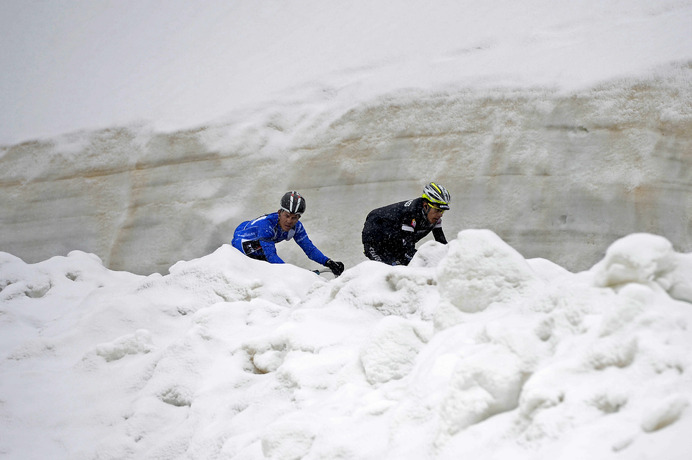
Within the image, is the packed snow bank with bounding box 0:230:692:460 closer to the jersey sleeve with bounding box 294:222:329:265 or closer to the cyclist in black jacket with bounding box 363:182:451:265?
the cyclist in black jacket with bounding box 363:182:451:265

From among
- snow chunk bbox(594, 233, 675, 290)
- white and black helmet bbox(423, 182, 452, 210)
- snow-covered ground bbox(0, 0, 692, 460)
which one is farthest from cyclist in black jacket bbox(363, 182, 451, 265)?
snow chunk bbox(594, 233, 675, 290)

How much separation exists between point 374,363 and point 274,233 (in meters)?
2.82

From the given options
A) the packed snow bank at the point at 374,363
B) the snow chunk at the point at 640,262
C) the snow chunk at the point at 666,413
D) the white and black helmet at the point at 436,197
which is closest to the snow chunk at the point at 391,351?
the packed snow bank at the point at 374,363

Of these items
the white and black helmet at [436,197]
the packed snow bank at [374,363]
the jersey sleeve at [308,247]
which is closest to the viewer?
the packed snow bank at [374,363]

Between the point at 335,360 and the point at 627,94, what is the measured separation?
180 inches

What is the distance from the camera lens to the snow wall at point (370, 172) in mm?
6059

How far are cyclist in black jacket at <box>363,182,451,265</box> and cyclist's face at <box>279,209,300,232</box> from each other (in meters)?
0.47

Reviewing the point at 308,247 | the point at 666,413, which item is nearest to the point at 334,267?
the point at 308,247

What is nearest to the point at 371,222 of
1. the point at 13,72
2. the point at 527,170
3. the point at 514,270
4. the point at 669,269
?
the point at 527,170

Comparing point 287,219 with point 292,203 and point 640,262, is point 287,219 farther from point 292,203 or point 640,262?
point 640,262

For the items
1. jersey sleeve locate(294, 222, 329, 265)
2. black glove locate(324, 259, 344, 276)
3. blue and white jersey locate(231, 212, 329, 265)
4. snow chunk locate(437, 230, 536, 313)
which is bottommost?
black glove locate(324, 259, 344, 276)

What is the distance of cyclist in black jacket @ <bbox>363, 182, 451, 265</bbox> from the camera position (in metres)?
4.75

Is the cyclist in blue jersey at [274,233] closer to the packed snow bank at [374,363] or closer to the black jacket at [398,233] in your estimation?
the black jacket at [398,233]

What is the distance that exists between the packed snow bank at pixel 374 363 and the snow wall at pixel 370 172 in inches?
103
